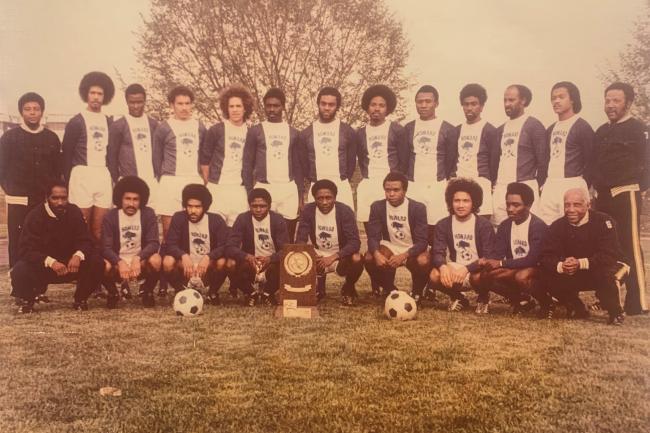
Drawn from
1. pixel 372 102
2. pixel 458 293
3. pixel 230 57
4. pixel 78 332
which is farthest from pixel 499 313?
pixel 230 57

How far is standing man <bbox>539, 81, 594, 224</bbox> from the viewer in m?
4.99

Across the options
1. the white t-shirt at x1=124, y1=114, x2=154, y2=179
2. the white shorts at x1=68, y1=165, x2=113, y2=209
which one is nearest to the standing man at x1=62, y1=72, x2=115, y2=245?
the white shorts at x1=68, y1=165, x2=113, y2=209

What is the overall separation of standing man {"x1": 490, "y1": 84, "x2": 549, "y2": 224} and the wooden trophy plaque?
6.08 feet

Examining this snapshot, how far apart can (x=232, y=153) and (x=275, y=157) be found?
0.41 meters

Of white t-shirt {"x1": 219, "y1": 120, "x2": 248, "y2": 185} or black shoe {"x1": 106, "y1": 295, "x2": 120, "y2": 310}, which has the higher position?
white t-shirt {"x1": 219, "y1": 120, "x2": 248, "y2": 185}

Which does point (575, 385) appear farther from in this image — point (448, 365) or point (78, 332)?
point (78, 332)

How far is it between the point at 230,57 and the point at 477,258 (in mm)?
3843

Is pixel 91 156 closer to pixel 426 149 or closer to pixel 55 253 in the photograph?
pixel 55 253

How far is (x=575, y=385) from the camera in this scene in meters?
3.27

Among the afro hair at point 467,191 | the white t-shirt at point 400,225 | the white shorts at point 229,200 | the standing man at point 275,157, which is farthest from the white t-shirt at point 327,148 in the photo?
the afro hair at point 467,191

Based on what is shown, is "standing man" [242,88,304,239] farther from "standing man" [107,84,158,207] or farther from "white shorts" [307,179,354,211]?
"standing man" [107,84,158,207]

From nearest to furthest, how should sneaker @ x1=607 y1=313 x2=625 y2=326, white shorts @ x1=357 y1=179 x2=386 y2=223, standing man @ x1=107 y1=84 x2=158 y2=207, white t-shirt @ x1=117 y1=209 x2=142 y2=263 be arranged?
1. sneaker @ x1=607 y1=313 x2=625 y2=326
2. white t-shirt @ x1=117 y1=209 x2=142 y2=263
3. standing man @ x1=107 y1=84 x2=158 y2=207
4. white shorts @ x1=357 y1=179 x2=386 y2=223

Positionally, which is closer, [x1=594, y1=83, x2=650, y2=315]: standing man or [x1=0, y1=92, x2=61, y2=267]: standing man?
[x1=594, y1=83, x2=650, y2=315]: standing man

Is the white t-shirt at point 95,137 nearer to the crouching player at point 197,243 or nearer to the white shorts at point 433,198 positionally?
the crouching player at point 197,243
